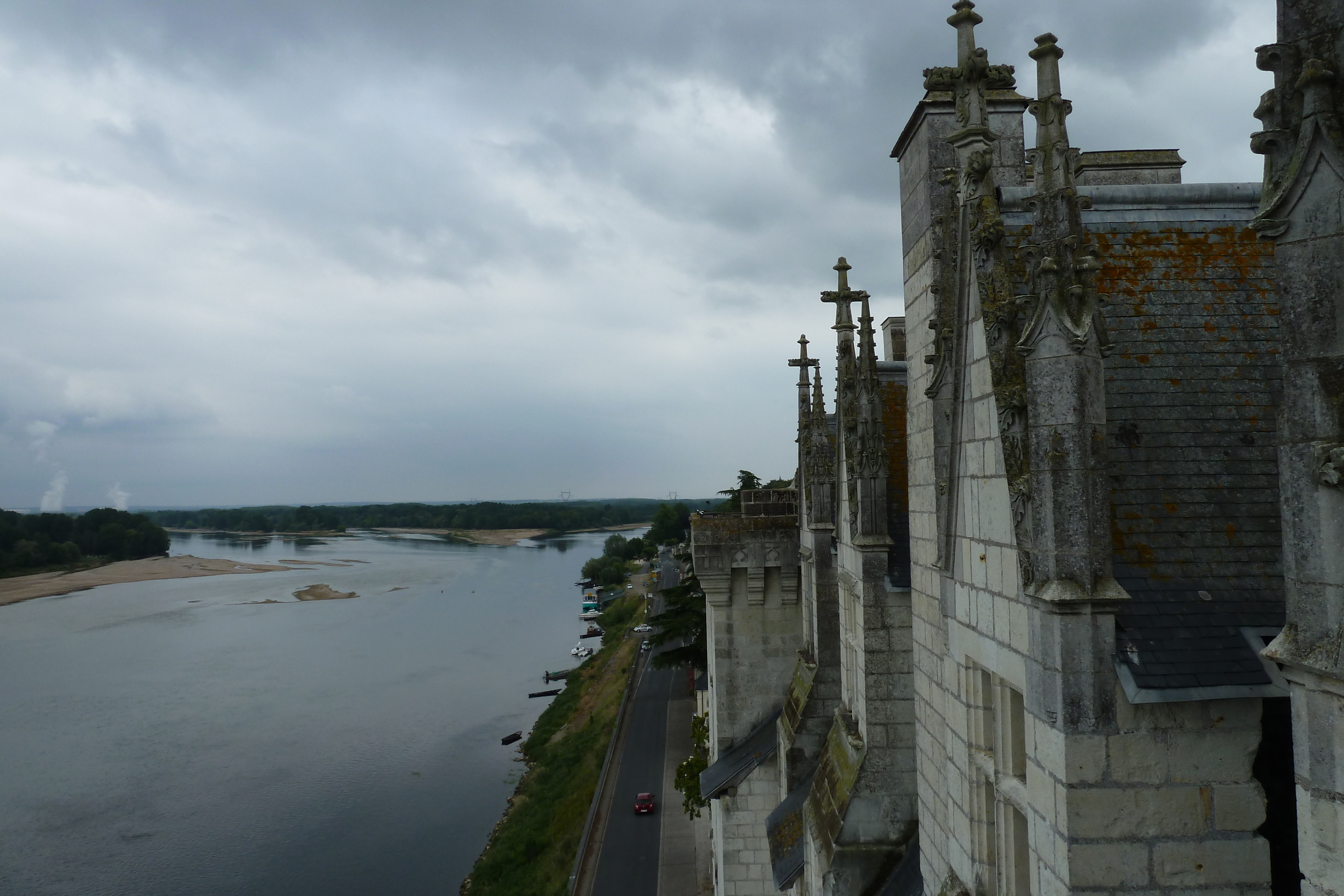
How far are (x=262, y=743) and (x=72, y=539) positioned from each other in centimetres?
11335

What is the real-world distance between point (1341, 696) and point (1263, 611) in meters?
1.81

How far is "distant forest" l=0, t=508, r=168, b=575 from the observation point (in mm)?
113812

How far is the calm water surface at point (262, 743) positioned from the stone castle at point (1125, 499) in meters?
27.0

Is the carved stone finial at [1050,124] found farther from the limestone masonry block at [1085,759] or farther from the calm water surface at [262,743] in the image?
the calm water surface at [262,743]

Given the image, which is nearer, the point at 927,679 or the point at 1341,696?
the point at 1341,696

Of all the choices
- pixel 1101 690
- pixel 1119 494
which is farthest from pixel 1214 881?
pixel 1119 494

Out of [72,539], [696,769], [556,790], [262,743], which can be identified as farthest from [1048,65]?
[72,539]

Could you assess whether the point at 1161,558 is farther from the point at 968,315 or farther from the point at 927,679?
the point at 927,679

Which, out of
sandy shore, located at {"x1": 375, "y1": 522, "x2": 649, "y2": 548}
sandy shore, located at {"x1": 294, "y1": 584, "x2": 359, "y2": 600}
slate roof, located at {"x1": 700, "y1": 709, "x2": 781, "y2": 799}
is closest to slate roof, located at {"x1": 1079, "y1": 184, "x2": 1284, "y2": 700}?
slate roof, located at {"x1": 700, "y1": 709, "x2": 781, "y2": 799}

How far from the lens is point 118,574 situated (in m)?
113

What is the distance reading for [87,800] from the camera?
33.9 meters

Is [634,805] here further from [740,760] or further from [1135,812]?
[1135,812]

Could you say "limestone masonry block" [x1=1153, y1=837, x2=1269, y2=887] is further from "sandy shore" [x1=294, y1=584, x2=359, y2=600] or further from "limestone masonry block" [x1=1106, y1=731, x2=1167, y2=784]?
"sandy shore" [x1=294, y1=584, x2=359, y2=600]

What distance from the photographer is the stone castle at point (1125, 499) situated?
9.29ft
